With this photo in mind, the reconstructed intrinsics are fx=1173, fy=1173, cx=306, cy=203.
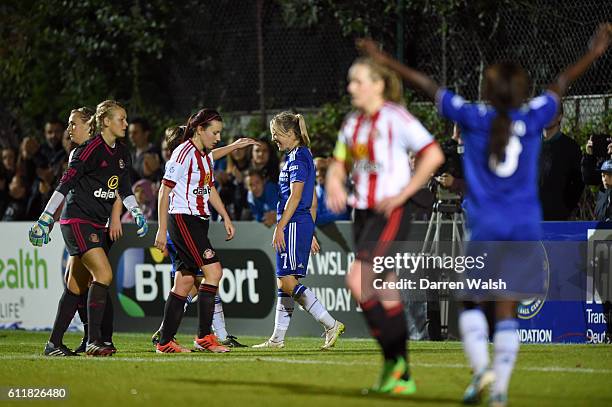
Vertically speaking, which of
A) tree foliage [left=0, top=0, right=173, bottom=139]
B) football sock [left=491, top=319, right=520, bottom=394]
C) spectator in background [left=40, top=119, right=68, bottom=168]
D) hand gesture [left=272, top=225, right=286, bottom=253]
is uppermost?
tree foliage [left=0, top=0, right=173, bottom=139]

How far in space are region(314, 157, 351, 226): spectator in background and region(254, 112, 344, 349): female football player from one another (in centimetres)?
226

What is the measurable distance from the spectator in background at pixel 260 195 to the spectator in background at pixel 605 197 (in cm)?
398

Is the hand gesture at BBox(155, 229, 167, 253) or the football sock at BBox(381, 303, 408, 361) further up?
the hand gesture at BBox(155, 229, 167, 253)

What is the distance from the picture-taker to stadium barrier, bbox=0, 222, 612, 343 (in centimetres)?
1185

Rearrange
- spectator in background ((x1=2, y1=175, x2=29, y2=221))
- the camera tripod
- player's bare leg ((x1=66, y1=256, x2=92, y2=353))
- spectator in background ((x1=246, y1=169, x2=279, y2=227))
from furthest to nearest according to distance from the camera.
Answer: spectator in background ((x1=2, y1=175, x2=29, y2=221)) → spectator in background ((x1=246, y1=169, x2=279, y2=227)) → the camera tripod → player's bare leg ((x1=66, y1=256, x2=92, y2=353))

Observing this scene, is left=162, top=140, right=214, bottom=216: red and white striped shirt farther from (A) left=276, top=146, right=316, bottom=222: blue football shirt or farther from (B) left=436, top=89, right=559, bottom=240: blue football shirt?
(B) left=436, top=89, right=559, bottom=240: blue football shirt

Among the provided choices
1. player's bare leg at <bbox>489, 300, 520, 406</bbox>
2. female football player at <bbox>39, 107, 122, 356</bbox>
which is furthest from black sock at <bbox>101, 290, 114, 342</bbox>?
player's bare leg at <bbox>489, 300, 520, 406</bbox>

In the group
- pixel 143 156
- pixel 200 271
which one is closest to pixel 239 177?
pixel 143 156

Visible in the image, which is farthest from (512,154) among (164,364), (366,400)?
(164,364)

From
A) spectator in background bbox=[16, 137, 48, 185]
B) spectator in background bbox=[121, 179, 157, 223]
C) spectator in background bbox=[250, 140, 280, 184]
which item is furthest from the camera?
spectator in background bbox=[16, 137, 48, 185]

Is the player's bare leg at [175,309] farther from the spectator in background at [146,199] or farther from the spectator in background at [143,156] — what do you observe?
the spectator in background at [143,156]

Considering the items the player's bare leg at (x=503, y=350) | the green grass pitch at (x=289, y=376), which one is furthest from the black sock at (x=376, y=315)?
the player's bare leg at (x=503, y=350)

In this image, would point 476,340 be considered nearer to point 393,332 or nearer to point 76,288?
point 393,332

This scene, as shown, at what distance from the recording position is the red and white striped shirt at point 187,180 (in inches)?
404
